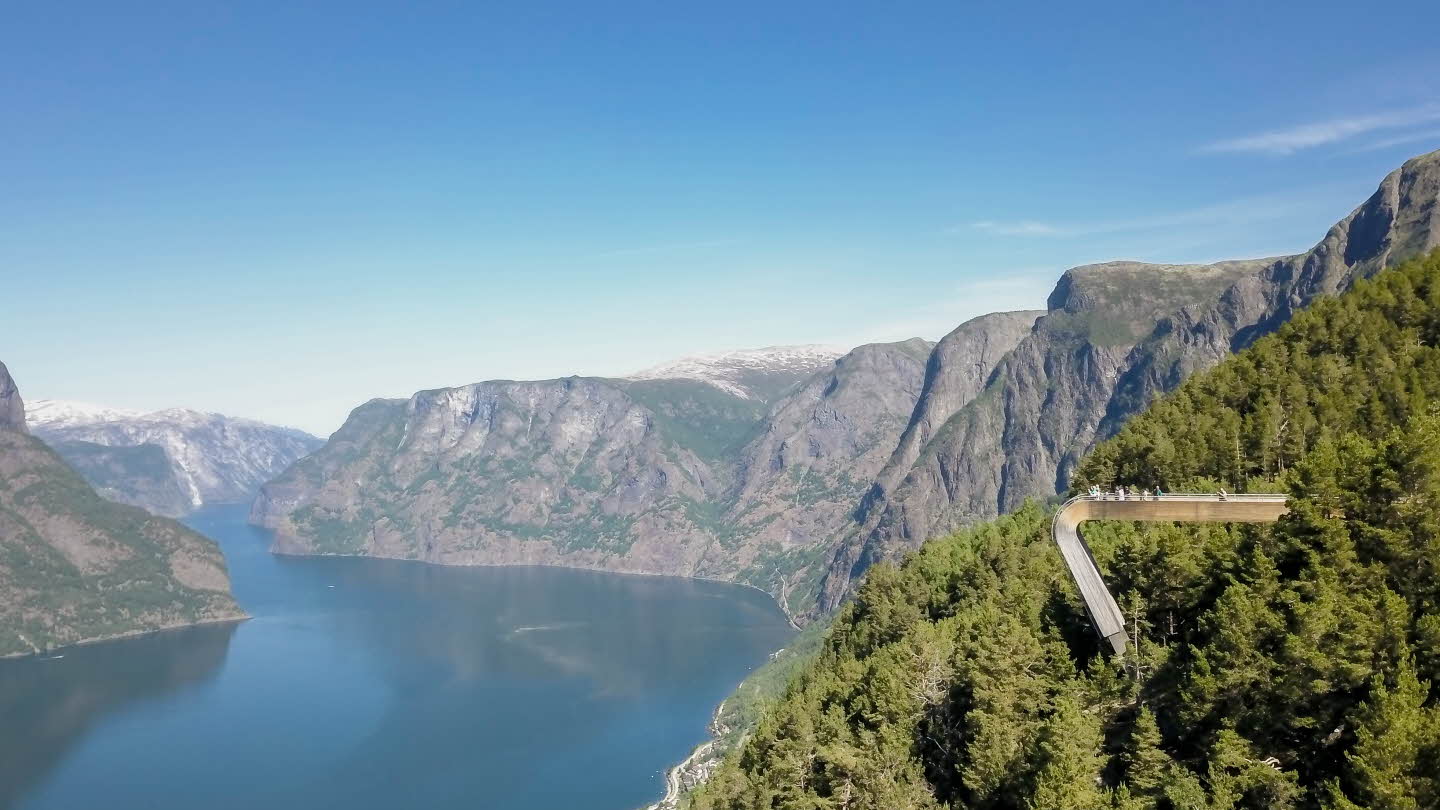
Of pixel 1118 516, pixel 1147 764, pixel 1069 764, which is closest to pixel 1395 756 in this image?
pixel 1147 764

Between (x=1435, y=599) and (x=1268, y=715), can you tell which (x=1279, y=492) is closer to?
(x=1435, y=599)

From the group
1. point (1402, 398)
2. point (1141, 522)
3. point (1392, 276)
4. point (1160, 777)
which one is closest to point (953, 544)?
point (1141, 522)

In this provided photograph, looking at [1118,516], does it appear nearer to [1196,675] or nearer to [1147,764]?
[1196,675]

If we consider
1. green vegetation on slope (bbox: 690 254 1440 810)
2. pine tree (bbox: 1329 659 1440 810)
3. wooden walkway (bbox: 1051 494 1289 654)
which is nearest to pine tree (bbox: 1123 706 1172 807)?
green vegetation on slope (bbox: 690 254 1440 810)

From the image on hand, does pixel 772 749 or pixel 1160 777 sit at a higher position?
pixel 1160 777

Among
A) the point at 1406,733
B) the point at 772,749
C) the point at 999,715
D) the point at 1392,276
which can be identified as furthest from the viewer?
the point at 1392,276

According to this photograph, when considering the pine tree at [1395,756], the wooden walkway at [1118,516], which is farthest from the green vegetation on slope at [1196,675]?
the wooden walkway at [1118,516]
